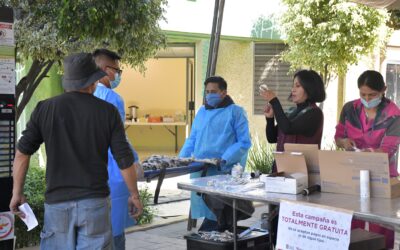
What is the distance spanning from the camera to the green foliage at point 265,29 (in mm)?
12773

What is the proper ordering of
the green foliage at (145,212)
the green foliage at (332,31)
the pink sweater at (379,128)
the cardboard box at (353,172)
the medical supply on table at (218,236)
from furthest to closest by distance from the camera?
the green foliage at (332,31), the green foliage at (145,212), the pink sweater at (379,128), the medical supply on table at (218,236), the cardboard box at (353,172)

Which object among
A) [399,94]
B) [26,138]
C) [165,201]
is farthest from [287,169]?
[399,94]

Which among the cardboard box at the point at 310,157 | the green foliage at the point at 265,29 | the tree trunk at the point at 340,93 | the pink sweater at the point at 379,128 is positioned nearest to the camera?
the cardboard box at the point at 310,157

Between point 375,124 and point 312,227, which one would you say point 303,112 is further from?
point 312,227

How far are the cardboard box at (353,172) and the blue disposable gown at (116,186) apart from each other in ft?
4.64

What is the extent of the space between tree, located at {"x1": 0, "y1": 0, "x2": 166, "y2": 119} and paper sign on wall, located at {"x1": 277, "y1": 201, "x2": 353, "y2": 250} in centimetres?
236

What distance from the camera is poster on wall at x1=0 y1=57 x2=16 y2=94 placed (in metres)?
4.54

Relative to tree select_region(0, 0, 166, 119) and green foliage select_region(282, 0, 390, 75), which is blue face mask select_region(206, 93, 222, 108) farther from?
green foliage select_region(282, 0, 390, 75)


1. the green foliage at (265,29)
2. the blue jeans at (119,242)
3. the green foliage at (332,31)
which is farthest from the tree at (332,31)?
the blue jeans at (119,242)

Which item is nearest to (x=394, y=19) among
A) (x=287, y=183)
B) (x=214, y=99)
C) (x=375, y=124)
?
(x=214, y=99)

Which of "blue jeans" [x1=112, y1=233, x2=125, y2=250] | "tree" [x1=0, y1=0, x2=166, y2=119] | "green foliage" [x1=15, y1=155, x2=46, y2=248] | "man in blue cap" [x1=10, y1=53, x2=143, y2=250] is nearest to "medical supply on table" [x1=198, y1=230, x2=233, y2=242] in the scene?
"blue jeans" [x1=112, y1=233, x2=125, y2=250]

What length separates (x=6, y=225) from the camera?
4586 mm

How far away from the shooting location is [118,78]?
15.5 feet

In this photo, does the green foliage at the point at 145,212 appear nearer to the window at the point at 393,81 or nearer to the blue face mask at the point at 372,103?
the blue face mask at the point at 372,103
